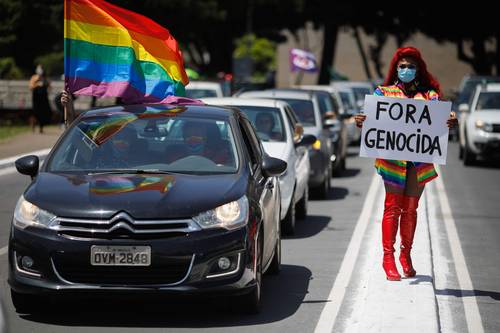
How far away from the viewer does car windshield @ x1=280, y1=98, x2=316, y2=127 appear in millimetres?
19453

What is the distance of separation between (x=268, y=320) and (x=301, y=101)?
11833 mm

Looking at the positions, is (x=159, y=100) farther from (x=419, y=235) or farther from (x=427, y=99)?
(x=419, y=235)

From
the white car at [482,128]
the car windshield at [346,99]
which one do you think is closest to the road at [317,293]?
the white car at [482,128]

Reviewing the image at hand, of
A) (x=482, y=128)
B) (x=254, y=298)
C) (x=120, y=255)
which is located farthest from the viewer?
(x=482, y=128)

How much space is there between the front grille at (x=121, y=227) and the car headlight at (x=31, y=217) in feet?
0.26

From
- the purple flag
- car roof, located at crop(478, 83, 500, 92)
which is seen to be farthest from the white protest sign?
the purple flag

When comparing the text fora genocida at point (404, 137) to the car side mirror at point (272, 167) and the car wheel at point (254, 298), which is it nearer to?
the car side mirror at point (272, 167)

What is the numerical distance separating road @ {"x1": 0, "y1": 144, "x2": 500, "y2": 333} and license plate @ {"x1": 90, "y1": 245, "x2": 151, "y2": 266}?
330 mm

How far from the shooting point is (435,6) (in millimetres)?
70375

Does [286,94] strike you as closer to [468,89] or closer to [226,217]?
[226,217]

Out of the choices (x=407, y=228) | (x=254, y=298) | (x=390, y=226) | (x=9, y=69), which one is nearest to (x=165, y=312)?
(x=254, y=298)

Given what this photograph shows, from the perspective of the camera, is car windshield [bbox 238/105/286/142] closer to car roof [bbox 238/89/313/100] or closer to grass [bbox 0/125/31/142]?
car roof [bbox 238/89/313/100]

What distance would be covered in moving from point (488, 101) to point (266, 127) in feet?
44.7

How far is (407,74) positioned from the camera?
967 centimetres
